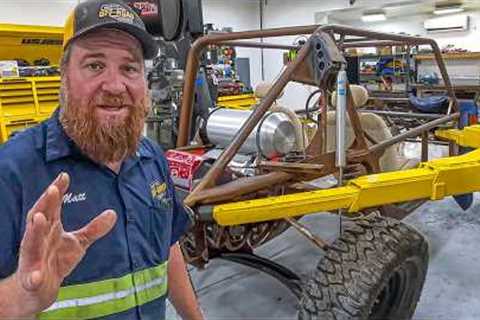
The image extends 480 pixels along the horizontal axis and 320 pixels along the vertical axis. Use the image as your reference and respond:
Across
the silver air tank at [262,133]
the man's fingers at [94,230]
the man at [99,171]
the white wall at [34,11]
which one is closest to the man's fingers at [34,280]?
the man's fingers at [94,230]

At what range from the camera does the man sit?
1078mm

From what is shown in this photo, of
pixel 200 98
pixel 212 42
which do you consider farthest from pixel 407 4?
pixel 212 42

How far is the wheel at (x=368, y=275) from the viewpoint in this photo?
2047mm

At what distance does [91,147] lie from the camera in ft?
3.86

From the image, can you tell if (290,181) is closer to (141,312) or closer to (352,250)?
(352,250)

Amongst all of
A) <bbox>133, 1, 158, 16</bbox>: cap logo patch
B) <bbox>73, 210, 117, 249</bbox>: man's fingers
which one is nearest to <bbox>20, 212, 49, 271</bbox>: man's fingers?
<bbox>73, 210, 117, 249</bbox>: man's fingers

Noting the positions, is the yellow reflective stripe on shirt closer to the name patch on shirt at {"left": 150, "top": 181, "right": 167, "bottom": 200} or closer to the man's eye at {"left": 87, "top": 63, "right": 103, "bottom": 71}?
the name patch on shirt at {"left": 150, "top": 181, "right": 167, "bottom": 200}

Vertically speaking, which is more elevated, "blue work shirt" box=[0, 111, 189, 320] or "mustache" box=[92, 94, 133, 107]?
"mustache" box=[92, 94, 133, 107]

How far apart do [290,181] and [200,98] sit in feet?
5.52

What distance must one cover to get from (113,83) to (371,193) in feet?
4.72

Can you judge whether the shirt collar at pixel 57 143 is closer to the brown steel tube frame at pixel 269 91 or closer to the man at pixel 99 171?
the man at pixel 99 171

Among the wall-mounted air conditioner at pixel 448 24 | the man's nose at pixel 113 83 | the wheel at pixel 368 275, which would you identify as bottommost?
the wheel at pixel 368 275

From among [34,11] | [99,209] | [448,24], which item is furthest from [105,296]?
[448,24]

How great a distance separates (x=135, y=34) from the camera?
1238 millimetres
